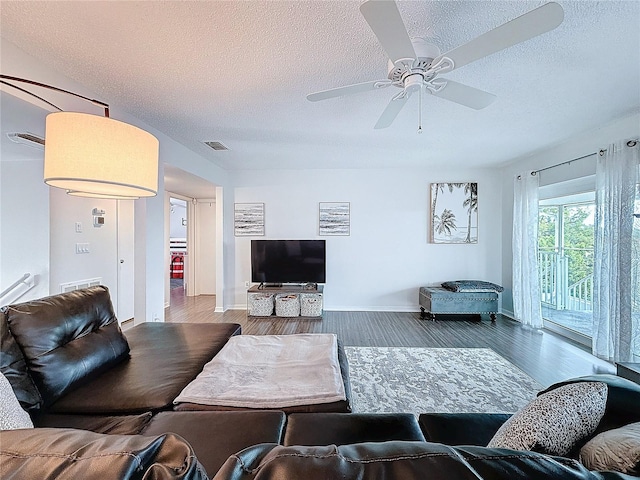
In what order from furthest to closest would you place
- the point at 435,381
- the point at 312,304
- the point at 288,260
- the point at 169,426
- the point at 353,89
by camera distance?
the point at 288,260
the point at 312,304
the point at 435,381
the point at 353,89
the point at 169,426

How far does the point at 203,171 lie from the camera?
4.27 meters

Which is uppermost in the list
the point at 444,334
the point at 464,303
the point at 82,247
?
the point at 82,247

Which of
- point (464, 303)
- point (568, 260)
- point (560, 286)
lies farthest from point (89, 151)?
point (560, 286)

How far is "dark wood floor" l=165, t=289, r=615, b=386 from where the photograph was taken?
294 centimetres

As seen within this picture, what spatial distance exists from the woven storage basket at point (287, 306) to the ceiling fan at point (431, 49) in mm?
3401

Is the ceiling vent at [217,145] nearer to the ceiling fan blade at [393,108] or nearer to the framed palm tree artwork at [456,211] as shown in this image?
the ceiling fan blade at [393,108]

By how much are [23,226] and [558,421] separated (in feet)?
14.3

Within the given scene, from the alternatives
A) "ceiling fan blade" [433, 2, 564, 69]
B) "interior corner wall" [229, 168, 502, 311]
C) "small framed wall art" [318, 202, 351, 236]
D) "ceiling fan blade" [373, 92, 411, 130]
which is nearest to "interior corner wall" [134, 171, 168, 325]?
"interior corner wall" [229, 168, 502, 311]

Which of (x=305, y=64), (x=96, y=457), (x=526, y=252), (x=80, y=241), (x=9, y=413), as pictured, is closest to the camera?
(x=96, y=457)

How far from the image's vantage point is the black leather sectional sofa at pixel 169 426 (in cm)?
43

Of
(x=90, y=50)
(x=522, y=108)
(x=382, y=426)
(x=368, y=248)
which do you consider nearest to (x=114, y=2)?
(x=90, y=50)

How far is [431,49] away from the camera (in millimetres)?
1596

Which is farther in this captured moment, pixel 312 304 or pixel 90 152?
pixel 312 304

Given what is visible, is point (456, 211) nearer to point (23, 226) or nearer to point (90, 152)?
point (90, 152)
